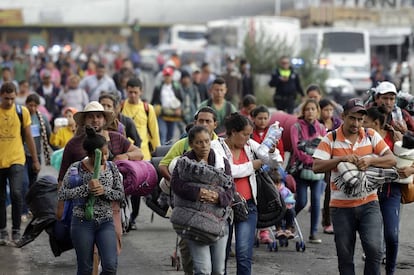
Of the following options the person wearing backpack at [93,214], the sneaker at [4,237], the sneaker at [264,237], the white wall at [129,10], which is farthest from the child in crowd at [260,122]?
the white wall at [129,10]

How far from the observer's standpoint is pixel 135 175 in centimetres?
970

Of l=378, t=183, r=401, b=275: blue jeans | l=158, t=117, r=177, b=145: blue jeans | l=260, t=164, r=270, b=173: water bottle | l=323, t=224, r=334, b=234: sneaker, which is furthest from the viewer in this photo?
l=158, t=117, r=177, b=145: blue jeans

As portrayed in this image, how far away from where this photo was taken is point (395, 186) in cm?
994

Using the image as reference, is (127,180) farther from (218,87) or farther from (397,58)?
(397,58)

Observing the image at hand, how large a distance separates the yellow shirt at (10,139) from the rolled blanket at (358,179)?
14.3 feet

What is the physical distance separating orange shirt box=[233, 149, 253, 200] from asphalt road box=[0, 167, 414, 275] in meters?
1.89

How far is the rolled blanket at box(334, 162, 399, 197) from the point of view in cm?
884

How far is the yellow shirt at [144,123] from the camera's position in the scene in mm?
13531

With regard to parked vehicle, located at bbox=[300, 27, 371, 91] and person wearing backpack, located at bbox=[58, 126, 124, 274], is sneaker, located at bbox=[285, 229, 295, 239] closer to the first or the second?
person wearing backpack, located at bbox=[58, 126, 124, 274]

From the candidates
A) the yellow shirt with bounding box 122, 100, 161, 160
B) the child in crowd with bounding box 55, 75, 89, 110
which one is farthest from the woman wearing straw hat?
the child in crowd with bounding box 55, 75, 89, 110

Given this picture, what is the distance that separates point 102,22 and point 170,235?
231 ft

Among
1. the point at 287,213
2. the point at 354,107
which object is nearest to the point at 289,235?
the point at 287,213

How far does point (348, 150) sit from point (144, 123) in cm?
499

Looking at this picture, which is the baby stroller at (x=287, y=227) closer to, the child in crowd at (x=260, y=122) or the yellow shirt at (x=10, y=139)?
the child in crowd at (x=260, y=122)
